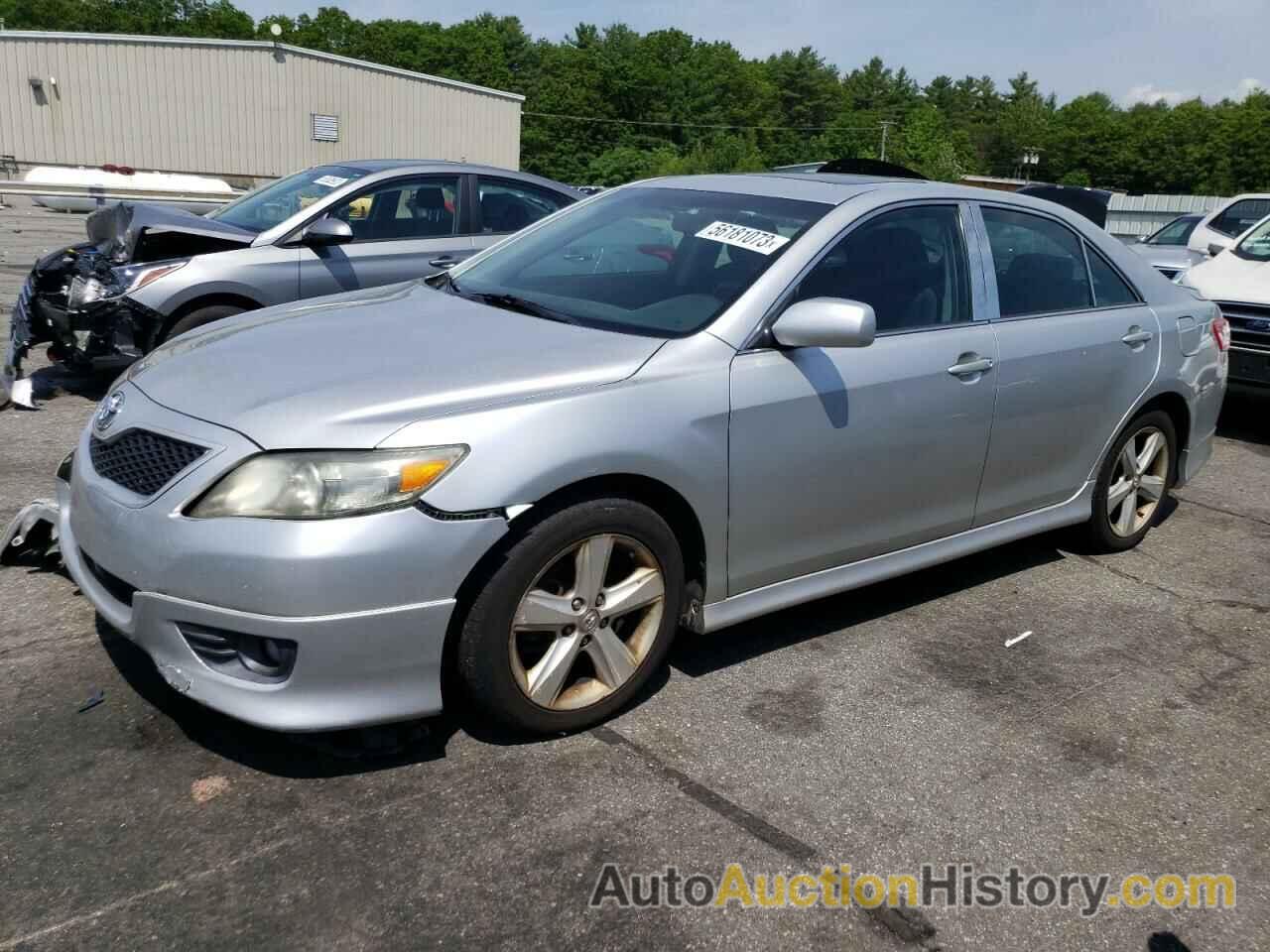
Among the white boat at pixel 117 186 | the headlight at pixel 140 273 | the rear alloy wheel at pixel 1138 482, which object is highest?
the headlight at pixel 140 273

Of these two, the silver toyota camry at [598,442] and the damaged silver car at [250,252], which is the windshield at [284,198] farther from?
the silver toyota camry at [598,442]

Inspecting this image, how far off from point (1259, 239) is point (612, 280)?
699cm

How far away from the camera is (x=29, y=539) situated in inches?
162

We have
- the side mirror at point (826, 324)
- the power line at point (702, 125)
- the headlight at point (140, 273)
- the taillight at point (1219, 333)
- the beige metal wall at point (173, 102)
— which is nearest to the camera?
the side mirror at point (826, 324)

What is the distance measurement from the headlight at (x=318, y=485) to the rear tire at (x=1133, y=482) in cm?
331

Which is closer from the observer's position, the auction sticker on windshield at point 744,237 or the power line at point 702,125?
the auction sticker on windshield at point 744,237

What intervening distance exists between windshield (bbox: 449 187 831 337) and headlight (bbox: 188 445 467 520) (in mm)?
997

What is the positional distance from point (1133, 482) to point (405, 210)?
15.5 feet

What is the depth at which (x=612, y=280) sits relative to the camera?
387 cm

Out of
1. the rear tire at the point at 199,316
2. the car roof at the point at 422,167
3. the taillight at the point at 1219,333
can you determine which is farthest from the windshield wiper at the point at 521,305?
the car roof at the point at 422,167

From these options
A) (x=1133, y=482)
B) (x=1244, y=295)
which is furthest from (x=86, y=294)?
(x=1244, y=295)

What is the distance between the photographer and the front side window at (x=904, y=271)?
12.2ft

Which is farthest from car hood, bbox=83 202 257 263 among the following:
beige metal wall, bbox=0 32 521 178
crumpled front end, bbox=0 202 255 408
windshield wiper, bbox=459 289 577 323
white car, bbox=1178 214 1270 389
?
beige metal wall, bbox=0 32 521 178

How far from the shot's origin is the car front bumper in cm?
266
